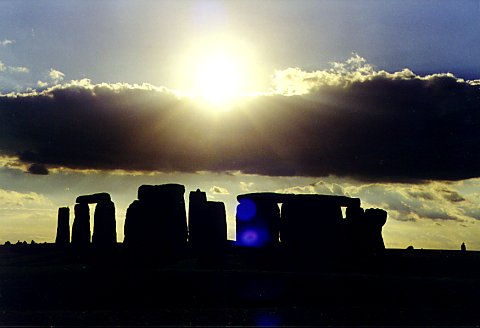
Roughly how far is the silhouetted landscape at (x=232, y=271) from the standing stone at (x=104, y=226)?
0.19ft

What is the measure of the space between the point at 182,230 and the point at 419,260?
514 inches

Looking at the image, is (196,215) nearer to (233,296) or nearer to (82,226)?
(82,226)

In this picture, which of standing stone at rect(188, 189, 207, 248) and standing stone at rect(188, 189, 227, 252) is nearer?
standing stone at rect(188, 189, 227, 252)

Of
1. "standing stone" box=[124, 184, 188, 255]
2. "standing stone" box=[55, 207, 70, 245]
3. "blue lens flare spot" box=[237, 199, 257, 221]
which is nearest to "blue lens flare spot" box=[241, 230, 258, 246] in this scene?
"blue lens flare spot" box=[237, 199, 257, 221]

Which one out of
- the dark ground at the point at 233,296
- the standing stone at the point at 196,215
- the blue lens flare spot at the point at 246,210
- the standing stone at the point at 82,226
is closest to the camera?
the dark ground at the point at 233,296

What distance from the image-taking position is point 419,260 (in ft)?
140

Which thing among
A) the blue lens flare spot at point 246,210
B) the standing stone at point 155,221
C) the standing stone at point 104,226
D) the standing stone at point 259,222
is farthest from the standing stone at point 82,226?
the standing stone at point 259,222

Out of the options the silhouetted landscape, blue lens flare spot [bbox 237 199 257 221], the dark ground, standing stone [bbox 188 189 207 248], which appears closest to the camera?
the dark ground

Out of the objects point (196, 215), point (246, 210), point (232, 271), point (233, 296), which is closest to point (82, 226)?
point (196, 215)

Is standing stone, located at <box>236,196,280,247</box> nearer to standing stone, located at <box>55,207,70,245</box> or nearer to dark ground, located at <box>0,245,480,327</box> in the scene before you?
dark ground, located at <box>0,245,480,327</box>

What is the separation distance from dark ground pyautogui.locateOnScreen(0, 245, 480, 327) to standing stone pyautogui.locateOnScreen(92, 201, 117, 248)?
227 inches

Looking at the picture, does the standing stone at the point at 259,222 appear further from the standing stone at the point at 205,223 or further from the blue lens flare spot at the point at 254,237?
the standing stone at the point at 205,223

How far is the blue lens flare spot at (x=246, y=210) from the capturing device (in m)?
41.9

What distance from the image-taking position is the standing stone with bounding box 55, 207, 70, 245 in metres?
50.3
